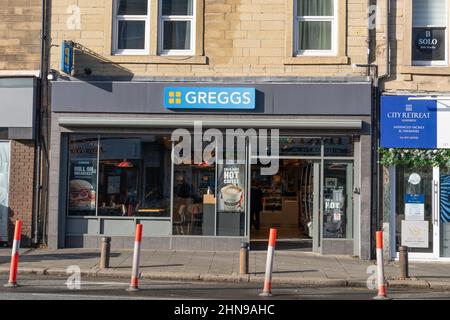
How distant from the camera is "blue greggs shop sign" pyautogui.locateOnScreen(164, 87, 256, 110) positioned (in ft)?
45.5

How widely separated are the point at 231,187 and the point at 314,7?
4836 millimetres

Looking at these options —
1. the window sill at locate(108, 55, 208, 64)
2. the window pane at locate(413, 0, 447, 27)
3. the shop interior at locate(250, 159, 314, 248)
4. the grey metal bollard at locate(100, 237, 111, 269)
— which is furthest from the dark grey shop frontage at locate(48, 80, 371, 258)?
the grey metal bollard at locate(100, 237, 111, 269)

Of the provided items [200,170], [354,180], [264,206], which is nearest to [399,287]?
[354,180]

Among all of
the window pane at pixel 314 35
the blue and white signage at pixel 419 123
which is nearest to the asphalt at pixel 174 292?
the blue and white signage at pixel 419 123

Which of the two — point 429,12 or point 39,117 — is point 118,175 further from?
point 429,12

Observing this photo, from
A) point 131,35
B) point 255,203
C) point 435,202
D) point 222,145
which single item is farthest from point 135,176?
point 435,202

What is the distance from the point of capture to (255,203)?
1803 centimetres

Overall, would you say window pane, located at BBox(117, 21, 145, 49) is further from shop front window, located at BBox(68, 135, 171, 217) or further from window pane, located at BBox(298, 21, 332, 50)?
window pane, located at BBox(298, 21, 332, 50)

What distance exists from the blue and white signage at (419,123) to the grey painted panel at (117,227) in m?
6.41

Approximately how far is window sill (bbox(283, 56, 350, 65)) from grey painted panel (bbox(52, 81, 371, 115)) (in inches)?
22.9

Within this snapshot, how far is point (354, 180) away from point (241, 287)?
501cm

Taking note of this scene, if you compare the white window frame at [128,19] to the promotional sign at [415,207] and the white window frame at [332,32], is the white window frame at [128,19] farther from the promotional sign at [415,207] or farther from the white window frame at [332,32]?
the promotional sign at [415,207]

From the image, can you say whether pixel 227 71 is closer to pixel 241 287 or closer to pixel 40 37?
pixel 40 37

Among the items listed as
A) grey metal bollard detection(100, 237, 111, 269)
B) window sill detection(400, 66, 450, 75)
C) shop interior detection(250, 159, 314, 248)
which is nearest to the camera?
grey metal bollard detection(100, 237, 111, 269)
